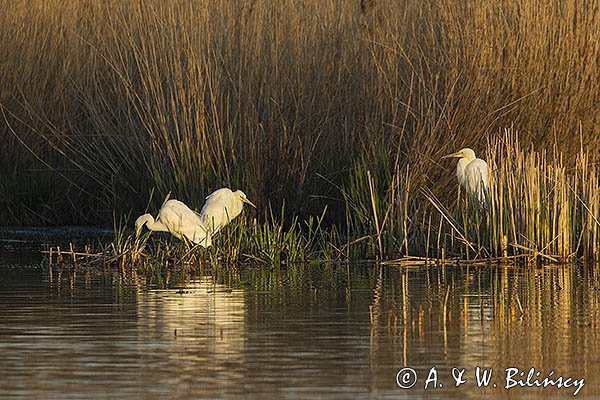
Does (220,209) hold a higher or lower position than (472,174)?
lower

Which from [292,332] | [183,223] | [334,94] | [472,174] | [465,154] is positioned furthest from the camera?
[334,94]

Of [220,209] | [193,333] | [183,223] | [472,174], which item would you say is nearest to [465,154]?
[472,174]

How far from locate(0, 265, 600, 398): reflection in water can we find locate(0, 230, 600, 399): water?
0.03ft

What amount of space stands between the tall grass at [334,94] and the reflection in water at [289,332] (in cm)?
304

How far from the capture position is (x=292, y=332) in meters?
7.86

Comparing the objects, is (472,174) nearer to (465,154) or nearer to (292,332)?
(465,154)

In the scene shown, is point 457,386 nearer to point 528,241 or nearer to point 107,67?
point 528,241

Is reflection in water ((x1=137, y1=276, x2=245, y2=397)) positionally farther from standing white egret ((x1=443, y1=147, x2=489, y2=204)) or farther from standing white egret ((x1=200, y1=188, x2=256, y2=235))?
standing white egret ((x1=443, y1=147, x2=489, y2=204))

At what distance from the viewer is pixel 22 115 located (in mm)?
16797

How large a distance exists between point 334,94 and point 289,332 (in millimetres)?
7071

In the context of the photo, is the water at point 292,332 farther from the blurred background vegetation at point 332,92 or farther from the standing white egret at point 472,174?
the blurred background vegetation at point 332,92

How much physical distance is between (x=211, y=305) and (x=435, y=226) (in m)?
4.21

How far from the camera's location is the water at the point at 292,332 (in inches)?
250

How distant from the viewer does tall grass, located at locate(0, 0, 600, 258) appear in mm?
13945
